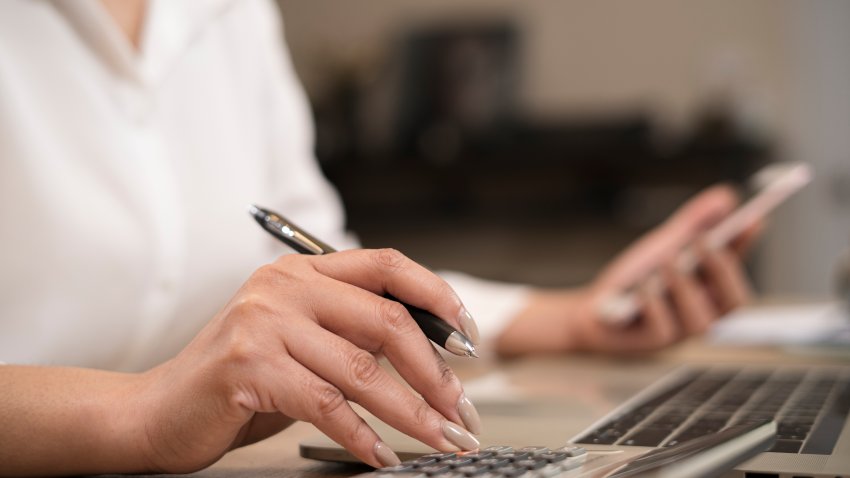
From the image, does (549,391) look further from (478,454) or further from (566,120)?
(566,120)

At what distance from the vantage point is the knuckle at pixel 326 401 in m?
0.48

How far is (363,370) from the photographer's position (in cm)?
48

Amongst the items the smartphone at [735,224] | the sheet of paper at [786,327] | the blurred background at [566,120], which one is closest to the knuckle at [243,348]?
the smartphone at [735,224]

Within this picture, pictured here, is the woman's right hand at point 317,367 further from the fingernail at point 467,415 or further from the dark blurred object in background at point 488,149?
the dark blurred object in background at point 488,149

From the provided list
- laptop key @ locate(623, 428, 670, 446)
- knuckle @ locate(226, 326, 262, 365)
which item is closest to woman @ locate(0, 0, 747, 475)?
knuckle @ locate(226, 326, 262, 365)

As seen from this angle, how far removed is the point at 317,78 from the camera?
380cm

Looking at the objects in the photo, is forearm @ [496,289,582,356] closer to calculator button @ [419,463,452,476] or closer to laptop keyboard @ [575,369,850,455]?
laptop keyboard @ [575,369,850,455]

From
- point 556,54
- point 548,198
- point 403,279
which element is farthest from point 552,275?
point 403,279

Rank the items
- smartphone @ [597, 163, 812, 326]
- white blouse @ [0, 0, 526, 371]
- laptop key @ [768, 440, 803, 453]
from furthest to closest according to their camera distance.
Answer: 1. smartphone @ [597, 163, 812, 326]
2. white blouse @ [0, 0, 526, 371]
3. laptop key @ [768, 440, 803, 453]

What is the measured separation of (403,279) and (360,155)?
3.08 meters

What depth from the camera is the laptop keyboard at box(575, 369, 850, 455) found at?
566mm

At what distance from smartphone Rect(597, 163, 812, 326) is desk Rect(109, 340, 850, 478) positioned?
53 millimetres

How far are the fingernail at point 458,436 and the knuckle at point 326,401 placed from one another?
55 mm

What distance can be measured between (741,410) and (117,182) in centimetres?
52
